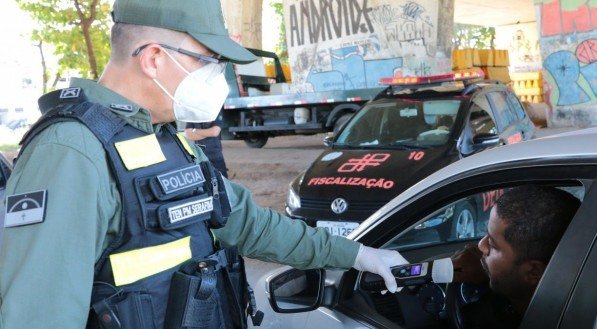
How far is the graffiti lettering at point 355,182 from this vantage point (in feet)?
17.7

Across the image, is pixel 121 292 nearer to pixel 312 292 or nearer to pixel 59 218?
pixel 59 218

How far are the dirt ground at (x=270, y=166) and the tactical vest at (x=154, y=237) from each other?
6.58m

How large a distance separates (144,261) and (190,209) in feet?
0.56

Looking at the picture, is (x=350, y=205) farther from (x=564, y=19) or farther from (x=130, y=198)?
(x=564, y=19)

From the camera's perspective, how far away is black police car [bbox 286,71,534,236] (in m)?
5.41

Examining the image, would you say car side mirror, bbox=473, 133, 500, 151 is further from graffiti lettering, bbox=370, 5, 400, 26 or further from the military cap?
graffiti lettering, bbox=370, 5, 400, 26

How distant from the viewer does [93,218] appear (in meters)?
1.41

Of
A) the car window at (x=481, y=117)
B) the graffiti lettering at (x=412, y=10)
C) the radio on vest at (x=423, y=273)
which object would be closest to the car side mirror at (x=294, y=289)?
the radio on vest at (x=423, y=273)

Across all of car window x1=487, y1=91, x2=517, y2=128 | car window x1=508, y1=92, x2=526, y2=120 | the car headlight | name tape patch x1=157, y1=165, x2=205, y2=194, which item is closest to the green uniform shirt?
name tape patch x1=157, y1=165, x2=205, y2=194

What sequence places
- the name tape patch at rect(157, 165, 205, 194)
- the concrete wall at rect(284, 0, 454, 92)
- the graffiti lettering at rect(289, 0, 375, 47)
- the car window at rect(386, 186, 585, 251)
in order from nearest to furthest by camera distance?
the name tape patch at rect(157, 165, 205, 194) → the car window at rect(386, 186, 585, 251) → the concrete wall at rect(284, 0, 454, 92) → the graffiti lettering at rect(289, 0, 375, 47)

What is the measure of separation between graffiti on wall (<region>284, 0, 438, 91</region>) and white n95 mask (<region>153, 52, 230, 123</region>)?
12736 mm

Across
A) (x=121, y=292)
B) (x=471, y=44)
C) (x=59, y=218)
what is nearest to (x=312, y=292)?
(x=121, y=292)

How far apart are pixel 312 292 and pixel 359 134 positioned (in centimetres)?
437

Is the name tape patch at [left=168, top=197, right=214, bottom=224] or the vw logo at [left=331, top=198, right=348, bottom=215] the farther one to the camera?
the vw logo at [left=331, top=198, right=348, bottom=215]
